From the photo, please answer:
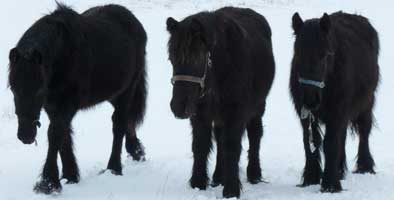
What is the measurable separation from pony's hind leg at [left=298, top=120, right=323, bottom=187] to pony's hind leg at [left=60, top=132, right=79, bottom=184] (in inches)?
110

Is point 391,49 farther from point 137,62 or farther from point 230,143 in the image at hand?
point 230,143

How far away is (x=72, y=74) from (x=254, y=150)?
8.66 ft

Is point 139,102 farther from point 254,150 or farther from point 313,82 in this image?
point 313,82

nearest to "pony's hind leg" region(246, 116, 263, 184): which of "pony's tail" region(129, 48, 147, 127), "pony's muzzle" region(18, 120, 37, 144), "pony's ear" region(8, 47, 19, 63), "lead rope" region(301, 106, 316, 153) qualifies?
"lead rope" region(301, 106, 316, 153)

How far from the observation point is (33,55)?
6.46 meters

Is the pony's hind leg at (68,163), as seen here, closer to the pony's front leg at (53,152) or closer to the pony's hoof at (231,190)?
the pony's front leg at (53,152)

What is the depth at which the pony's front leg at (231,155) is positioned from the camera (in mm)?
6930

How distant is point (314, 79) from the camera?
22.4 ft

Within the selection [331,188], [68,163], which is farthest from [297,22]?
[68,163]

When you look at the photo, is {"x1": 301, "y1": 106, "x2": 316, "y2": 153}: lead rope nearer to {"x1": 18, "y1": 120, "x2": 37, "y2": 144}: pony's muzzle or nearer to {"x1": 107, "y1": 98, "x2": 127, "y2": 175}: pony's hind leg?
{"x1": 107, "y1": 98, "x2": 127, "y2": 175}: pony's hind leg

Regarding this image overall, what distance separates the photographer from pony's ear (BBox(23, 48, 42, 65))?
644 centimetres

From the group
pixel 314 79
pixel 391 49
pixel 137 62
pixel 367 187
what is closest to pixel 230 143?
pixel 314 79

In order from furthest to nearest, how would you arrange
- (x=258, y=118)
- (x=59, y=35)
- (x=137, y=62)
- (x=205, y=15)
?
(x=137, y=62) → (x=258, y=118) → (x=59, y=35) → (x=205, y=15)

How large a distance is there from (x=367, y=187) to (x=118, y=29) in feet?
13.0
